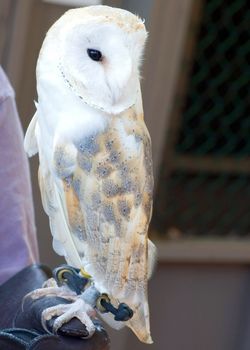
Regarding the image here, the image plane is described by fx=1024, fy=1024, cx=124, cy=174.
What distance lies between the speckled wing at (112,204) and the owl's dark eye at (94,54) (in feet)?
0.26

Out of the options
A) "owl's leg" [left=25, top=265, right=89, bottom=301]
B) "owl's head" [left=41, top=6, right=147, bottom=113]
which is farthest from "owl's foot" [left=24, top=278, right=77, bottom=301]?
"owl's head" [left=41, top=6, right=147, bottom=113]

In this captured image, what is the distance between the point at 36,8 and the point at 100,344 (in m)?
1.42

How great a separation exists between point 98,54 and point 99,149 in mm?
121

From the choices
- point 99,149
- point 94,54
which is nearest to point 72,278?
point 99,149

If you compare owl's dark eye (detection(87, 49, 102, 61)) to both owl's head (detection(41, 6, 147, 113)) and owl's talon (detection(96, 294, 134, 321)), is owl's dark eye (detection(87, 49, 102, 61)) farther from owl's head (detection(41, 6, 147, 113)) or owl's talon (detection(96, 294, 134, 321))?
owl's talon (detection(96, 294, 134, 321))

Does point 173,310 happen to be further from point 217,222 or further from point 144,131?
point 144,131

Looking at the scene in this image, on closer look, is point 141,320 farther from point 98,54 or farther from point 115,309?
point 98,54

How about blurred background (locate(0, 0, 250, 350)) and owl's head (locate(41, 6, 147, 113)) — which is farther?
blurred background (locate(0, 0, 250, 350))

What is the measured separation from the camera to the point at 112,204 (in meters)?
1.29

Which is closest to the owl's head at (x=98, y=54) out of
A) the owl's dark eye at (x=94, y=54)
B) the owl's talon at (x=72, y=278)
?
the owl's dark eye at (x=94, y=54)

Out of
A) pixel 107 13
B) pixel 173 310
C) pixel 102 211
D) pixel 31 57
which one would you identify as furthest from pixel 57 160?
pixel 173 310

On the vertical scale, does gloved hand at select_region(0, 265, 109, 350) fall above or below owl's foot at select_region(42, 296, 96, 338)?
below

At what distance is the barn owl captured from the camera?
1.23 metres

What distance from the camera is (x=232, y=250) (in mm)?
2971
